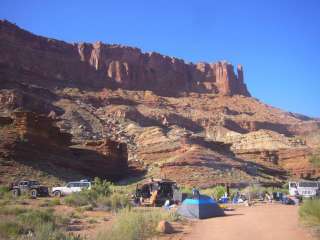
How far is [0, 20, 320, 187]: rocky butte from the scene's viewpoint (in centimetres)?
4159

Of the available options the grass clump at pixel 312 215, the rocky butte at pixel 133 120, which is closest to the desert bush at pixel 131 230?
the grass clump at pixel 312 215

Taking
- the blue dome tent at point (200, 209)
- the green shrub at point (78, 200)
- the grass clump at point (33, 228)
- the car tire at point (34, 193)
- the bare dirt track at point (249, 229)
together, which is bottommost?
the bare dirt track at point (249, 229)

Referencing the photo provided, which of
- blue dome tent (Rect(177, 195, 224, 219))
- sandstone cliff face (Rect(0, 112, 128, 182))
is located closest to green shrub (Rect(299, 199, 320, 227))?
blue dome tent (Rect(177, 195, 224, 219))

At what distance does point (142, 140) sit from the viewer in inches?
2579

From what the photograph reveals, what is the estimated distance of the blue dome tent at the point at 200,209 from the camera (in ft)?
53.9

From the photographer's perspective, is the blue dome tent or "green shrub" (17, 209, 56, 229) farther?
the blue dome tent

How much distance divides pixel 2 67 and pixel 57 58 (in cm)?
2456

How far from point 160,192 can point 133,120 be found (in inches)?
2276

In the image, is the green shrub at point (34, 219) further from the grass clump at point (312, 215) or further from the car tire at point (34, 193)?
the car tire at point (34, 193)

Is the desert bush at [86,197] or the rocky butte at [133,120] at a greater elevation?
the rocky butte at [133,120]

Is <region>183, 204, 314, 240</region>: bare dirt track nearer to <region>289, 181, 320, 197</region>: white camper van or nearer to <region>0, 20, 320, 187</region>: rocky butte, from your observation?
<region>289, 181, 320, 197</region>: white camper van

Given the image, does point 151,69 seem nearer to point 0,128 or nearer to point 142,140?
point 142,140

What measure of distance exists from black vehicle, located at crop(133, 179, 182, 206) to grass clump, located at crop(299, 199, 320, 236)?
32.8ft

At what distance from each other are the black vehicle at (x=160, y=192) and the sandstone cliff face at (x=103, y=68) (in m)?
58.9
